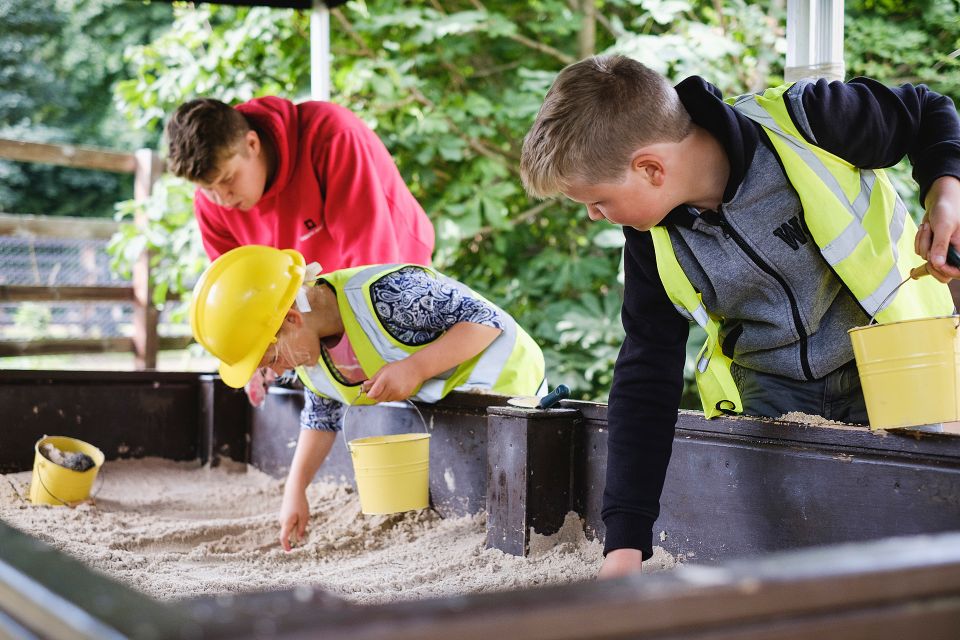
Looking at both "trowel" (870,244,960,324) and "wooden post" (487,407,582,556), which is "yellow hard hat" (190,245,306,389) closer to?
"wooden post" (487,407,582,556)

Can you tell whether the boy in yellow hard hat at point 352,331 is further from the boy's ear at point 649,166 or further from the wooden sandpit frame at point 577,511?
the boy's ear at point 649,166

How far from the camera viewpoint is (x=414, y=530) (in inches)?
102

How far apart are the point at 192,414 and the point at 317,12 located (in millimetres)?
1856

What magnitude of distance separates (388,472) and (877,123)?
1349mm

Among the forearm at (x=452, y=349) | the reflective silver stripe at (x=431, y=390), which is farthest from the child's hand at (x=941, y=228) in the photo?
the reflective silver stripe at (x=431, y=390)

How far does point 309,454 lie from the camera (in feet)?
9.21

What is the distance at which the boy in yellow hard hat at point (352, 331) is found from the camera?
2.56 meters

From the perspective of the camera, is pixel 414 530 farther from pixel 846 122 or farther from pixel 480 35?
pixel 480 35

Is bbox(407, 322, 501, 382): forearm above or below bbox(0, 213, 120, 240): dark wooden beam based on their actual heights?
below

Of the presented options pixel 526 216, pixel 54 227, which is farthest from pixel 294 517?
pixel 54 227

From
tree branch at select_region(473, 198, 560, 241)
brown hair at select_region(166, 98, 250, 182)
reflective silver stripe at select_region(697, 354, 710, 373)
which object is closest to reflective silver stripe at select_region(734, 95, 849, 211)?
reflective silver stripe at select_region(697, 354, 710, 373)

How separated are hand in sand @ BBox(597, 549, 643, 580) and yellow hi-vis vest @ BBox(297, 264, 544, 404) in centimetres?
91

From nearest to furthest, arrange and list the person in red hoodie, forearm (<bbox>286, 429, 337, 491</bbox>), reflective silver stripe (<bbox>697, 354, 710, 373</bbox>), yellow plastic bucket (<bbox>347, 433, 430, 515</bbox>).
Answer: reflective silver stripe (<bbox>697, 354, 710, 373</bbox>) → yellow plastic bucket (<bbox>347, 433, 430, 515</bbox>) → forearm (<bbox>286, 429, 337, 491</bbox>) → the person in red hoodie

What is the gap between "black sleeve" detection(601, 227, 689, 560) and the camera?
178cm
